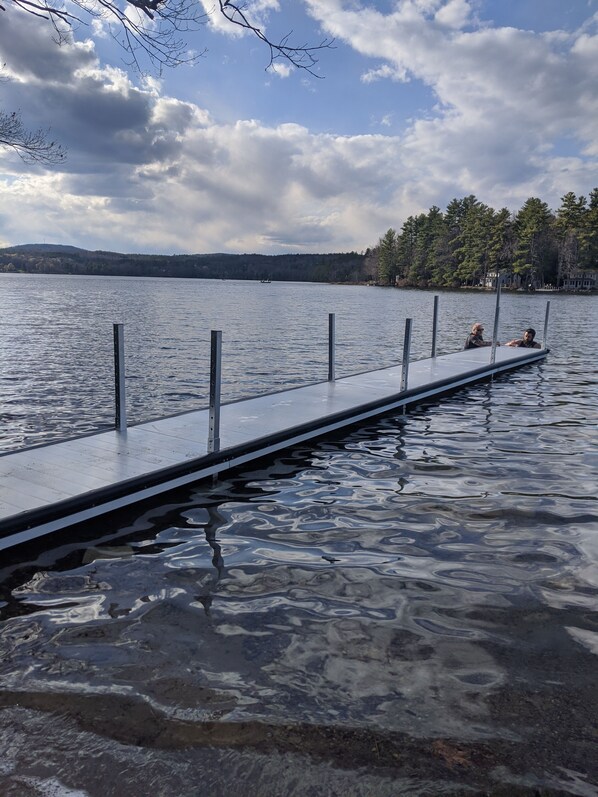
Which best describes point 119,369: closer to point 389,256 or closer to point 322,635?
point 322,635

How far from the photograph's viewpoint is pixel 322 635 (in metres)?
3.95

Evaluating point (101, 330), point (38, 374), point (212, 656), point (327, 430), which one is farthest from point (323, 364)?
point (212, 656)

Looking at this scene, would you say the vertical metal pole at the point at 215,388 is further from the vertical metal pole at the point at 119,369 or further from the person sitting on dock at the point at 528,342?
the person sitting on dock at the point at 528,342

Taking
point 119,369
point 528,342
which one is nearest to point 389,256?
point 528,342

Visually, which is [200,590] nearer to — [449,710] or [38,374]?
[449,710]

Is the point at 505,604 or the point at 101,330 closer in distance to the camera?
the point at 505,604

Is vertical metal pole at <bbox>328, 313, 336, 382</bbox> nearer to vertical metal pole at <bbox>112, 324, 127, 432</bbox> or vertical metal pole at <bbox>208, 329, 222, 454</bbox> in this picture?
vertical metal pole at <bbox>208, 329, 222, 454</bbox>

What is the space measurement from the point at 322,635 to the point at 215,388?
3462 mm

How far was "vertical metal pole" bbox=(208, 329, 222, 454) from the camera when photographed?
22.0 ft

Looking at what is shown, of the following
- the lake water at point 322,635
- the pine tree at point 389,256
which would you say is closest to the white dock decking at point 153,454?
the lake water at point 322,635

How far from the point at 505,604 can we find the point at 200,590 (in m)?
2.35

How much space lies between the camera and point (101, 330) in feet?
97.0

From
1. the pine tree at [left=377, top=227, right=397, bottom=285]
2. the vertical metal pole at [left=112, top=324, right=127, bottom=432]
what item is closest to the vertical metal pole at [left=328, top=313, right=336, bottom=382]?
the vertical metal pole at [left=112, top=324, right=127, bottom=432]

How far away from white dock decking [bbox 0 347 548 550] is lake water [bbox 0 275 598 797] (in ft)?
0.89
